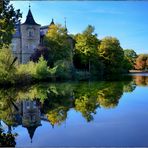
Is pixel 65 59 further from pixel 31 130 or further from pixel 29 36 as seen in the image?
pixel 31 130

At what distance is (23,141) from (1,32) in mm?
4155

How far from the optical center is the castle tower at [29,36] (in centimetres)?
3162

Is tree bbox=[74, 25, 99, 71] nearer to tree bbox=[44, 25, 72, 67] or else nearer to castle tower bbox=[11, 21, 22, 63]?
tree bbox=[44, 25, 72, 67]

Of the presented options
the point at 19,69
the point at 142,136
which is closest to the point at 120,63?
the point at 19,69

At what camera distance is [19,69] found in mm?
19719

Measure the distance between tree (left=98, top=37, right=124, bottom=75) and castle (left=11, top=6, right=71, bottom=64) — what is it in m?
7.04

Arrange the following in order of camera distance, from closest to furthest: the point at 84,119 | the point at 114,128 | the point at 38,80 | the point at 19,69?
the point at 114,128
the point at 84,119
the point at 19,69
the point at 38,80

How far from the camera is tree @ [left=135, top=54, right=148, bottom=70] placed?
6269 centimetres

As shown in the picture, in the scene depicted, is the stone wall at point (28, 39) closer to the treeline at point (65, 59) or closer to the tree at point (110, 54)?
the treeline at point (65, 59)

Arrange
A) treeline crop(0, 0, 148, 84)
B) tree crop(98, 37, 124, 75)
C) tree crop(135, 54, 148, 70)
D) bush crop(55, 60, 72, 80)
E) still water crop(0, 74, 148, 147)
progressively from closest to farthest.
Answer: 1. still water crop(0, 74, 148, 147)
2. treeline crop(0, 0, 148, 84)
3. bush crop(55, 60, 72, 80)
4. tree crop(98, 37, 124, 75)
5. tree crop(135, 54, 148, 70)

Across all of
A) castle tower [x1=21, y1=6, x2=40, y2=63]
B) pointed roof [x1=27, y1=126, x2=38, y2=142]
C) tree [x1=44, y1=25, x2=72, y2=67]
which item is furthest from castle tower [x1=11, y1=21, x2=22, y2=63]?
pointed roof [x1=27, y1=126, x2=38, y2=142]

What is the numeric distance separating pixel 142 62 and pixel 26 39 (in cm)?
3640

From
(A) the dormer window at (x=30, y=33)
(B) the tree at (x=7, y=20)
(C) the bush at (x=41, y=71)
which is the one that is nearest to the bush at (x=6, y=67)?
(C) the bush at (x=41, y=71)

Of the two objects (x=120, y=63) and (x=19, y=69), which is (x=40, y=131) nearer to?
(x=19, y=69)
